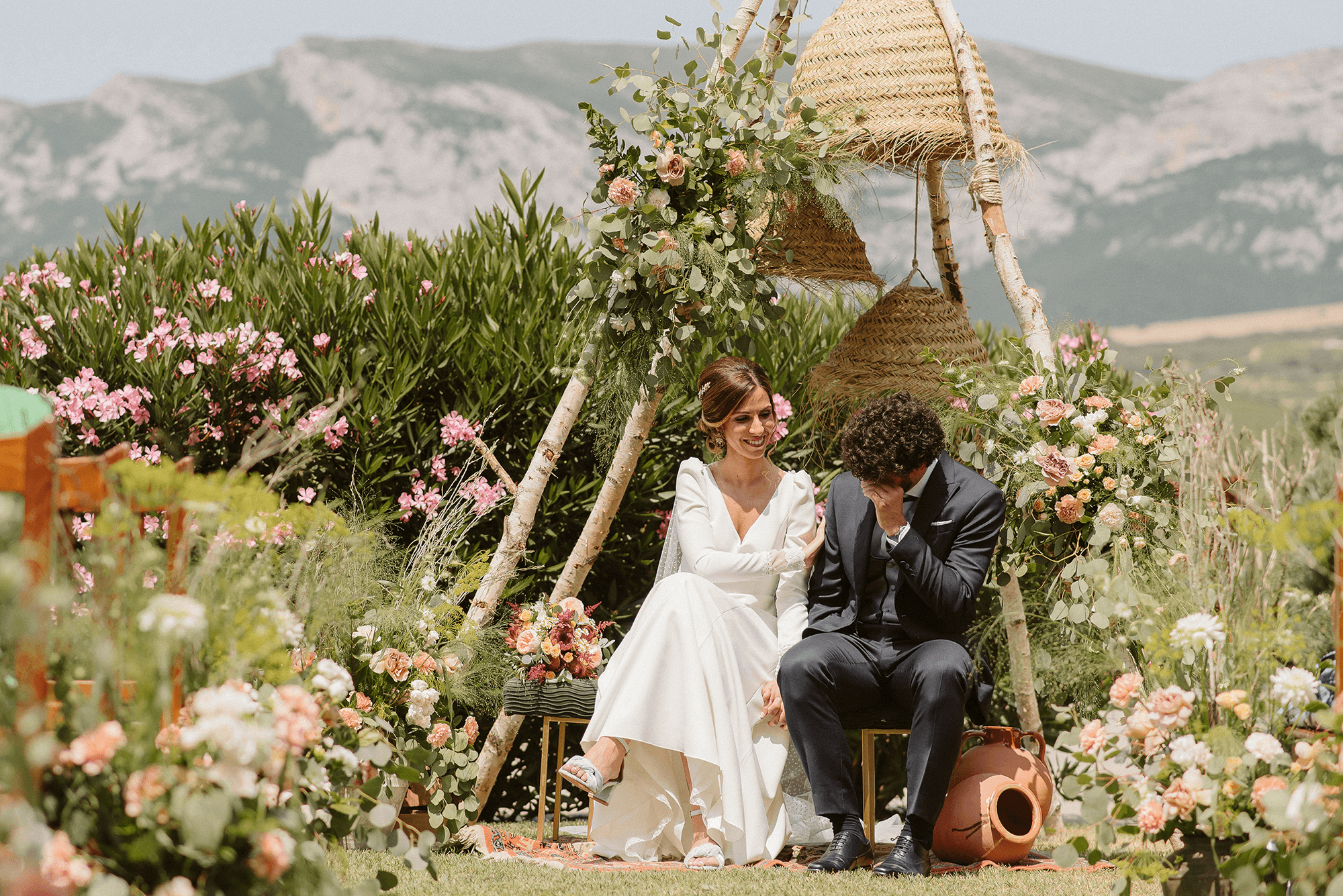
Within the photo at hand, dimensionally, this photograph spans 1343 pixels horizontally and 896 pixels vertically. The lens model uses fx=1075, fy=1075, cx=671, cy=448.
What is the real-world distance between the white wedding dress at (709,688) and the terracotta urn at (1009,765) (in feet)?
1.91

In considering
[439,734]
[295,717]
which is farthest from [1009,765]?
[295,717]

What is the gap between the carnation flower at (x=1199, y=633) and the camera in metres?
2.28

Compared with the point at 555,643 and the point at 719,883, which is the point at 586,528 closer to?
the point at 555,643

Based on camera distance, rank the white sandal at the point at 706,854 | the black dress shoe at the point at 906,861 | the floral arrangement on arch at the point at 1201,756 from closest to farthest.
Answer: the floral arrangement on arch at the point at 1201,756 → the black dress shoe at the point at 906,861 → the white sandal at the point at 706,854

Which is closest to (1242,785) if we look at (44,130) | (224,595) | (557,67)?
(224,595)

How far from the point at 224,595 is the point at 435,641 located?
1745 mm

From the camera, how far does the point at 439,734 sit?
3547 millimetres

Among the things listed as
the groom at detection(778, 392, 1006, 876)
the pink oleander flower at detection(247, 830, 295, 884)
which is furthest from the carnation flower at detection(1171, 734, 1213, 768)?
the pink oleander flower at detection(247, 830, 295, 884)

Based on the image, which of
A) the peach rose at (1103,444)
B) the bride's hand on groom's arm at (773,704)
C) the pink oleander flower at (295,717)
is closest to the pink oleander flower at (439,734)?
the bride's hand on groom's arm at (773,704)

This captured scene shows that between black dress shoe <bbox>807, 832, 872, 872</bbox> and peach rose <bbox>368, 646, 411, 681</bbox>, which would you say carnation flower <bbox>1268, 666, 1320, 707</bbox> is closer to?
black dress shoe <bbox>807, 832, 872, 872</bbox>

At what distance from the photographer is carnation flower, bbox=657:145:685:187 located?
3.73 metres

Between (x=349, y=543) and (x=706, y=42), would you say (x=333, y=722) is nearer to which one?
(x=349, y=543)

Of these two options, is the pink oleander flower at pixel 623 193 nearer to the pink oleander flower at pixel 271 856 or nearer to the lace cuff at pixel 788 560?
the lace cuff at pixel 788 560

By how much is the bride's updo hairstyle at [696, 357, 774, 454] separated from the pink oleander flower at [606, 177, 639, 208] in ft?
2.13
